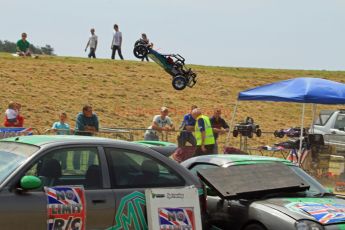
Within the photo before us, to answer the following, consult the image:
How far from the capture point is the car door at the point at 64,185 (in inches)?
243

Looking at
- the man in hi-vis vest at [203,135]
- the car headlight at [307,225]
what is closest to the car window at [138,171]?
the car headlight at [307,225]

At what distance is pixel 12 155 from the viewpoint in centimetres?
666

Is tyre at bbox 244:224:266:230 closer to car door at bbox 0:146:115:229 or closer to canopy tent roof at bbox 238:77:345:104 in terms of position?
car door at bbox 0:146:115:229

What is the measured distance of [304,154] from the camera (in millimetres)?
15281

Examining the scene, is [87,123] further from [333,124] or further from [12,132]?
[333,124]

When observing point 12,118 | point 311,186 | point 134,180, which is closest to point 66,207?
point 134,180

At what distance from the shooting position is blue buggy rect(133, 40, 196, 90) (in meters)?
26.1

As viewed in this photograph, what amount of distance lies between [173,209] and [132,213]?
1.47 ft

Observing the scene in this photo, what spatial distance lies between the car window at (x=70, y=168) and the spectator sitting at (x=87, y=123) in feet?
24.7

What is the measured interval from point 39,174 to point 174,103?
69.7 ft

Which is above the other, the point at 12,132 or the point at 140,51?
the point at 140,51

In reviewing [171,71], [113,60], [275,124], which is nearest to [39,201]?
[171,71]

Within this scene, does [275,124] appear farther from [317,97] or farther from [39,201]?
[39,201]

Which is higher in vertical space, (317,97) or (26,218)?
(317,97)
